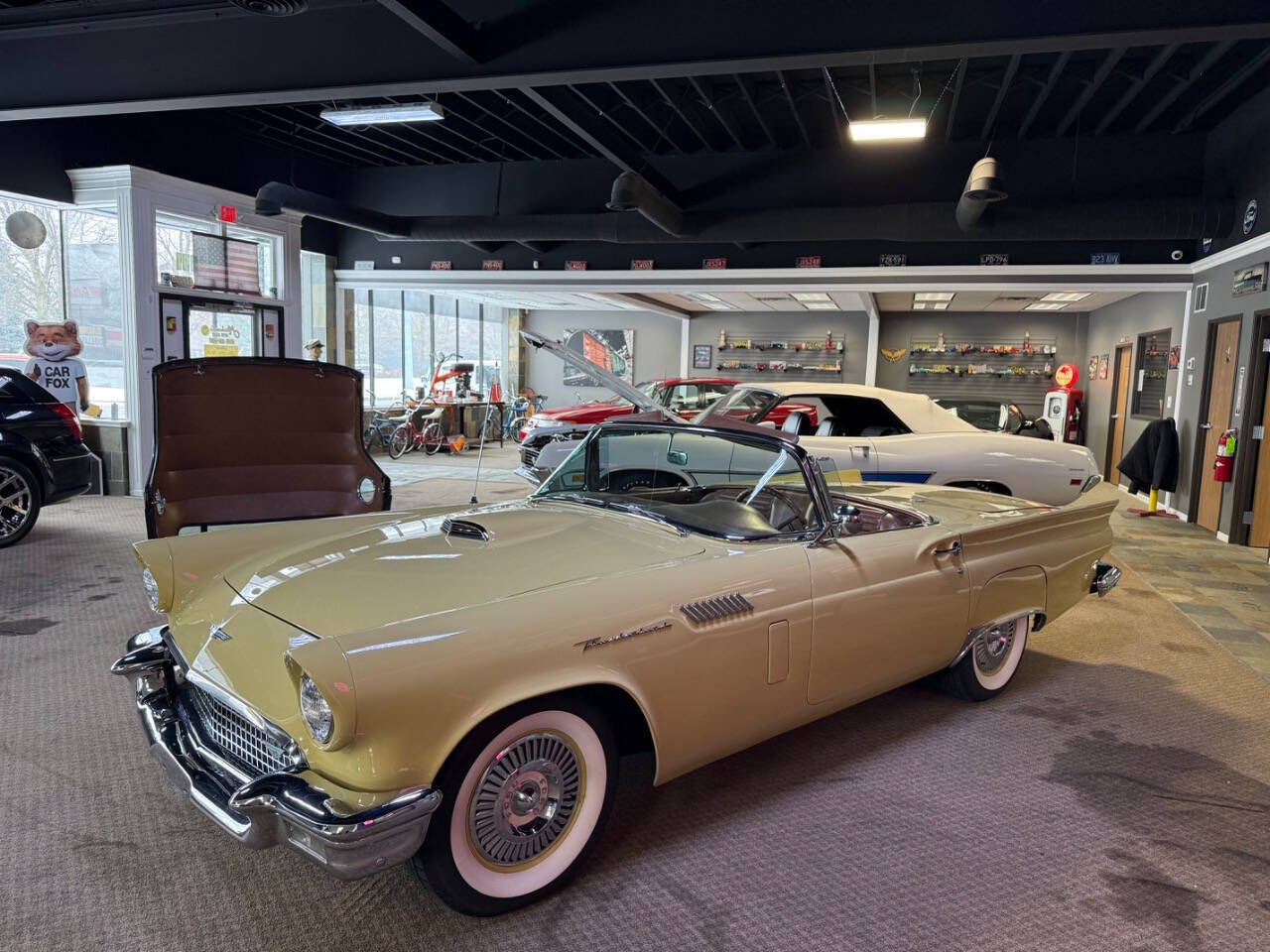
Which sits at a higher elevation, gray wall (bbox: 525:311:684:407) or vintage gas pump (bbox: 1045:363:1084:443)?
gray wall (bbox: 525:311:684:407)

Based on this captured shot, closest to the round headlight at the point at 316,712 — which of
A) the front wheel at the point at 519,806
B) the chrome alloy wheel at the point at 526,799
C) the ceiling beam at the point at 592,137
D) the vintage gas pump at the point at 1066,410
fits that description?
the front wheel at the point at 519,806

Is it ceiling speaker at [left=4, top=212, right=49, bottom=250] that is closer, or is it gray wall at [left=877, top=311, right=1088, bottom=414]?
ceiling speaker at [left=4, top=212, right=49, bottom=250]

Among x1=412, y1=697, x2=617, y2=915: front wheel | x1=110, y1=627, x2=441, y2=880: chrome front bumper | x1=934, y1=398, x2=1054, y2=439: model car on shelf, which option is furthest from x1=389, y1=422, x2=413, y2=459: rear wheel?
x1=412, y1=697, x2=617, y2=915: front wheel

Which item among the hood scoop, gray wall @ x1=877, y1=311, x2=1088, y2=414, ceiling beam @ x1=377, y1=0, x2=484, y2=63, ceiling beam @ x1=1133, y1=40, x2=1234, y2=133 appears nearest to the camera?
the hood scoop

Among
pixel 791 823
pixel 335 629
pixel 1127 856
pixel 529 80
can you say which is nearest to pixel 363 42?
pixel 529 80

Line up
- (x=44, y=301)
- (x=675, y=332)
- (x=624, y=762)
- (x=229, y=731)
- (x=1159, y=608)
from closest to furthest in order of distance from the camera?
(x=229, y=731)
(x=624, y=762)
(x=1159, y=608)
(x=44, y=301)
(x=675, y=332)

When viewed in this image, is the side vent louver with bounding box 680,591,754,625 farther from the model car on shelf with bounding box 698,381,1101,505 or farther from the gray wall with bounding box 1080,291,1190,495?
the gray wall with bounding box 1080,291,1190,495

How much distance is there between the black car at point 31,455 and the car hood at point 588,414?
5.26m

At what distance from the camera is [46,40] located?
21.8 ft

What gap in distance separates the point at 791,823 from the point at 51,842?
2271 mm

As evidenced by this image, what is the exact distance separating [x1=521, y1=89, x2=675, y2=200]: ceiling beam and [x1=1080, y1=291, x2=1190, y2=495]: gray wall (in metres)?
6.78

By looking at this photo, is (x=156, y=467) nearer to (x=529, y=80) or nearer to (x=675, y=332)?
(x=529, y=80)

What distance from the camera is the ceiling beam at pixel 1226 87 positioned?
22.2 ft

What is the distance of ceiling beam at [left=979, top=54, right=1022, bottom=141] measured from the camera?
21.6ft
